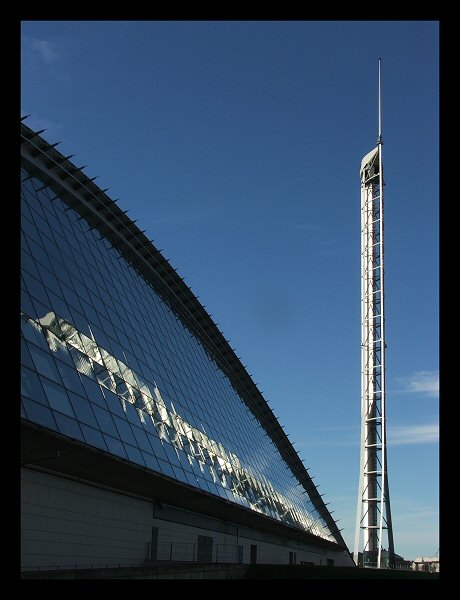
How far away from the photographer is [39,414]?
1884 centimetres

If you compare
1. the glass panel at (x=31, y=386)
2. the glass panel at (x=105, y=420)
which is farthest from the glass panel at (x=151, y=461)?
the glass panel at (x=31, y=386)

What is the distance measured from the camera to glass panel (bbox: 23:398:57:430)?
18337 millimetres

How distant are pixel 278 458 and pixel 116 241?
114ft

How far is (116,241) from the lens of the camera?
141 ft

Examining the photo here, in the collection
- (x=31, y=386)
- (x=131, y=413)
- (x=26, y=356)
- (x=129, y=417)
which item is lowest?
(x=31, y=386)

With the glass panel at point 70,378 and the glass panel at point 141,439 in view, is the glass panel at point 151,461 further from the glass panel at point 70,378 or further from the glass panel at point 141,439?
the glass panel at point 70,378

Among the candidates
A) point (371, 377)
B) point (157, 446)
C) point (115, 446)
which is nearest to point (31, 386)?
point (115, 446)

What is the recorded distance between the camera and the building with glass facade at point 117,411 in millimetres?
20984

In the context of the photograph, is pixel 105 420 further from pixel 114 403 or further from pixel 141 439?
pixel 141 439

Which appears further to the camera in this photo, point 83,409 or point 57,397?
point 83,409

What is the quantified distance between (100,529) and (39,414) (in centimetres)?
734

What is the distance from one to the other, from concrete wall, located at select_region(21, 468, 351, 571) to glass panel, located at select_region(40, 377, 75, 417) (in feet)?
6.50
